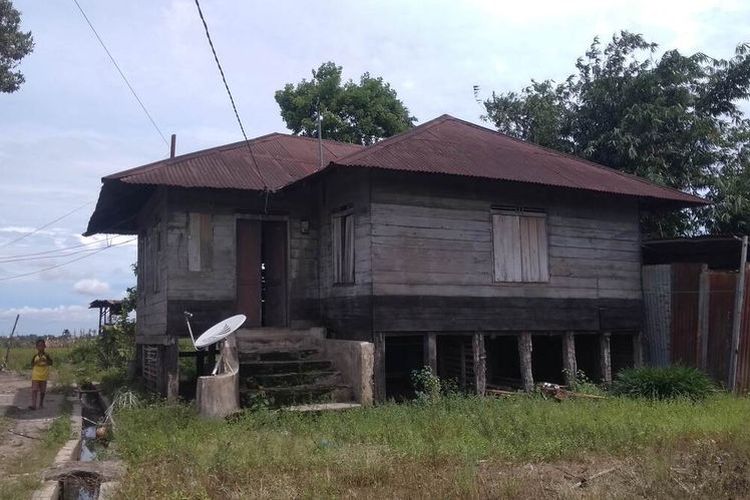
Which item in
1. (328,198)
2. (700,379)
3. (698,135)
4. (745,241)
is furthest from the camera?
(698,135)

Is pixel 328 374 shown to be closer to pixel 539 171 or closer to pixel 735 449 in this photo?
pixel 539 171

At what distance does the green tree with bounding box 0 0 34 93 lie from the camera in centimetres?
1595

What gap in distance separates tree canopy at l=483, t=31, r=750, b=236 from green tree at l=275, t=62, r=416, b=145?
24.3 feet

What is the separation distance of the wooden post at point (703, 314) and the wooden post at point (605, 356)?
1.71m

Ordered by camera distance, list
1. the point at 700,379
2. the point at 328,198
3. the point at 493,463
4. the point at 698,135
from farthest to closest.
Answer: the point at 698,135, the point at 328,198, the point at 700,379, the point at 493,463

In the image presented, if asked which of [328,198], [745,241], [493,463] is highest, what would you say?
[328,198]

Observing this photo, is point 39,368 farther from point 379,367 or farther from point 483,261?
point 483,261

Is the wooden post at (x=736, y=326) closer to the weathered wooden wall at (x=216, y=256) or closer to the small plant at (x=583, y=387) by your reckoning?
the small plant at (x=583, y=387)

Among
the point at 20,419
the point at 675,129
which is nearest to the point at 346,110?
the point at 675,129

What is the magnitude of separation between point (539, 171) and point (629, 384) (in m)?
4.08

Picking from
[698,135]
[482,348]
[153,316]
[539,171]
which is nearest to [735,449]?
[482,348]

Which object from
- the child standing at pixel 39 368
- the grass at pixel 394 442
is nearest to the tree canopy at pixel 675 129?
the grass at pixel 394 442

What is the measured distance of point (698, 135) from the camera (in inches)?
711

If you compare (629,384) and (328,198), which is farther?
(328,198)
